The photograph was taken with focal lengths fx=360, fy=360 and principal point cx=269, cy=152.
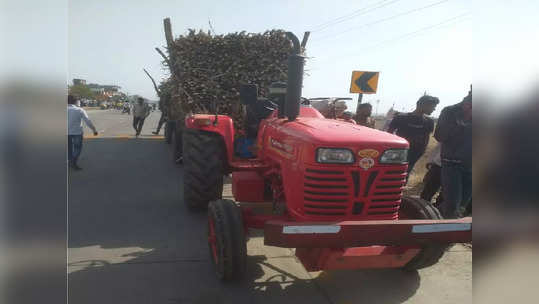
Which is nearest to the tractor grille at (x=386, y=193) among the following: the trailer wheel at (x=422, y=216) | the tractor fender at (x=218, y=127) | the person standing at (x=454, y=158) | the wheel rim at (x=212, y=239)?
the trailer wheel at (x=422, y=216)

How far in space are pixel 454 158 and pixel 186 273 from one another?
285 centimetres

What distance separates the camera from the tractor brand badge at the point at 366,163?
2611 mm

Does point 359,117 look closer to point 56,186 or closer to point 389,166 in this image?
point 389,166

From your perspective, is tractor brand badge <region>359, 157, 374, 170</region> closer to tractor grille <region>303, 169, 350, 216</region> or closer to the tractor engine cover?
tractor grille <region>303, 169, 350, 216</region>

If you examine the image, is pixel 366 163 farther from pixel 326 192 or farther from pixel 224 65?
pixel 224 65

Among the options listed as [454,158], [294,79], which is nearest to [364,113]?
[454,158]

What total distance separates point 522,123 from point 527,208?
148mm

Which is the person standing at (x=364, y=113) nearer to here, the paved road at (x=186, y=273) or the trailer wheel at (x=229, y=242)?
the paved road at (x=186, y=273)

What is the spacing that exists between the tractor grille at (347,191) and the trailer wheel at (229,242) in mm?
557

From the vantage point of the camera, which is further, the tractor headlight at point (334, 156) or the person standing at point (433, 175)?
the person standing at point (433, 175)

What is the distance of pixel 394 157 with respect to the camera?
2.70 m

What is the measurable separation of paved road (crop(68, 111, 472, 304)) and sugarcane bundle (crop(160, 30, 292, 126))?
2568 mm

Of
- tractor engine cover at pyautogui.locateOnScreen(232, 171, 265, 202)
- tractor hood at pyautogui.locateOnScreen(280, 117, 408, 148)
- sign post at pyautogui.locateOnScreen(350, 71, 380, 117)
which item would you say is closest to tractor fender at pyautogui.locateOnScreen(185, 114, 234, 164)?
tractor engine cover at pyautogui.locateOnScreen(232, 171, 265, 202)

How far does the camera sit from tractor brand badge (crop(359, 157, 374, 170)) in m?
2.61
